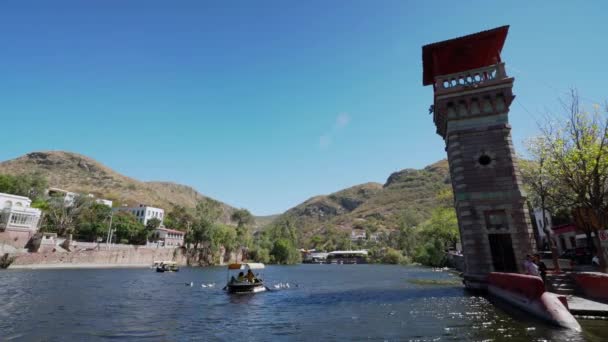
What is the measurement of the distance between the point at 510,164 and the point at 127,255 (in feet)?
313

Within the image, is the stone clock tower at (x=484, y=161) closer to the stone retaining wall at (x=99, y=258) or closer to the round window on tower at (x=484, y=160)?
the round window on tower at (x=484, y=160)

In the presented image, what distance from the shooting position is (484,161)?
25688mm

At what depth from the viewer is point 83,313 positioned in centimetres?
2147

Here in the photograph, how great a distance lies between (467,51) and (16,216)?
95394 millimetres

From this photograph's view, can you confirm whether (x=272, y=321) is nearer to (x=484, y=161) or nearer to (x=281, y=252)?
(x=484, y=161)

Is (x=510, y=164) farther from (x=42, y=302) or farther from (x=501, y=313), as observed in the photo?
(x=42, y=302)

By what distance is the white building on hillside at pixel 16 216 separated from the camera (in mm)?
73312

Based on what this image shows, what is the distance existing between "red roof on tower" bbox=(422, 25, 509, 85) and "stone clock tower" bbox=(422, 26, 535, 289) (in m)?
0.07

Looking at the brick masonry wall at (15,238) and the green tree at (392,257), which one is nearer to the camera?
the brick masonry wall at (15,238)

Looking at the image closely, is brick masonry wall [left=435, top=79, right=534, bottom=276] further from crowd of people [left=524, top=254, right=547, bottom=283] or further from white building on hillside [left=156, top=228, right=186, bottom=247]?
white building on hillside [left=156, top=228, right=186, bottom=247]

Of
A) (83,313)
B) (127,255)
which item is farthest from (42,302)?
(127,255)

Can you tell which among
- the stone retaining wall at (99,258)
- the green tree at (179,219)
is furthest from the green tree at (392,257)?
the green tree at (179,219)

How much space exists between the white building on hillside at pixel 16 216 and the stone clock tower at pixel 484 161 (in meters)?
91.4

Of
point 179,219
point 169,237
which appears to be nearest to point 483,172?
point 169,237
